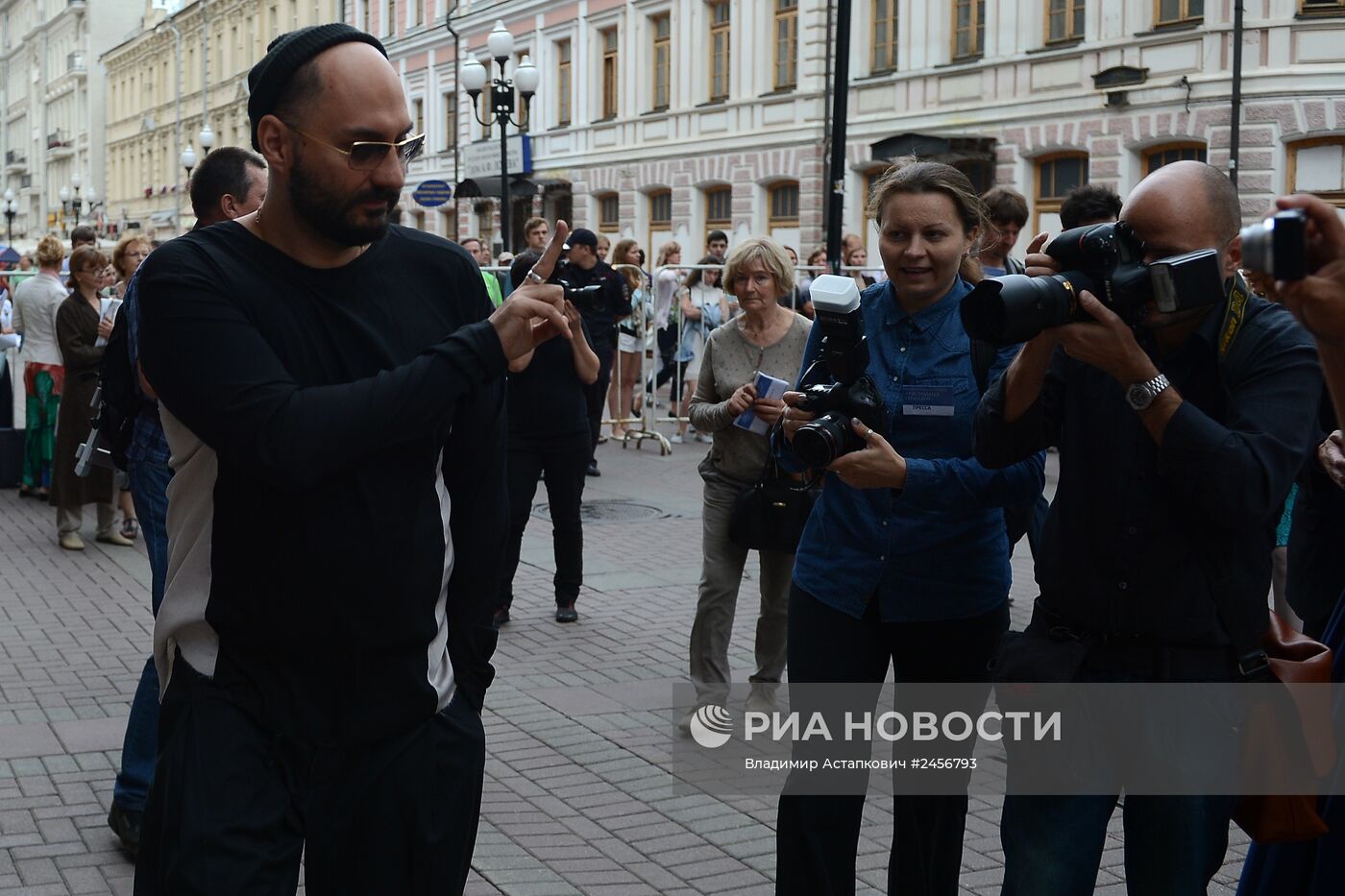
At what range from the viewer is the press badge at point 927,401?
3822 millimetres

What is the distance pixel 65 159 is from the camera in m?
91.4

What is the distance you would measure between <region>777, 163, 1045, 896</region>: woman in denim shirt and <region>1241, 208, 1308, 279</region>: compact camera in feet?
6.12

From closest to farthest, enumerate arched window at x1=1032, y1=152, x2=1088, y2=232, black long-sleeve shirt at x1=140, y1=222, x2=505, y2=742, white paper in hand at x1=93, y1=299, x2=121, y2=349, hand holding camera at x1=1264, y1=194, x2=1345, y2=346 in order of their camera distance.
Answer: hand holding camera at x1=1264, y1=194, x2=1345, y2=346 → black long-sleeve shirt at x1=140, y1=222, x2=505, y2=742 → white paper in hand at x1=93, y1=299, x2=121, y2=349 → arched window at x1=1032, y1=152, x2=1088, y2=232

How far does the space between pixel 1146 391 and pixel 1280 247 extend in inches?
42.5

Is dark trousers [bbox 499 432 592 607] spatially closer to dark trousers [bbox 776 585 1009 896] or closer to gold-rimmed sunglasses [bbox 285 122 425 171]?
dark trousers [bbox 776 585 1009 896]

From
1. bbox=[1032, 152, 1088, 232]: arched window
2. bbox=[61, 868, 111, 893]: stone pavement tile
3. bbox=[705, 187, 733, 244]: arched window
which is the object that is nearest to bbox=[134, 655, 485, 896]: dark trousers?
bbox=[61, 868, 111, 893]: stone pavement tile

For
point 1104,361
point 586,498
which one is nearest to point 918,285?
point 1104,361

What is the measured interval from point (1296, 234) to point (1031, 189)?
888 inches

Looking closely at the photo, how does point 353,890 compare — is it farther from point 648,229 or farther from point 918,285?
point 648,229

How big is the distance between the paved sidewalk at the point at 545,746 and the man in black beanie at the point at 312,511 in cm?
196

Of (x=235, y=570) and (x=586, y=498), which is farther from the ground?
(x=235, y=570)

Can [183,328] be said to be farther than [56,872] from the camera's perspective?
No

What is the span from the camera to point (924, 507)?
147 inches

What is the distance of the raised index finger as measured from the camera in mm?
2850
